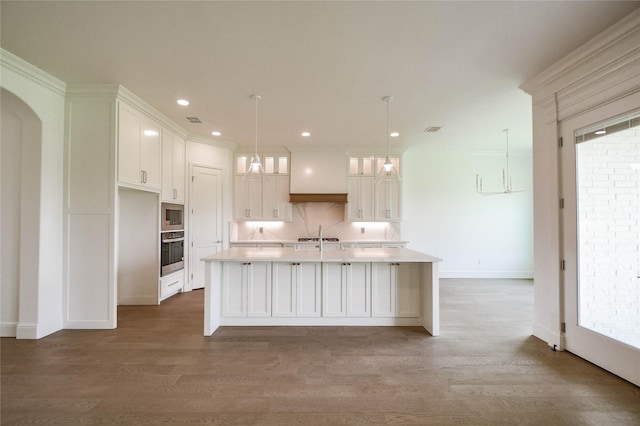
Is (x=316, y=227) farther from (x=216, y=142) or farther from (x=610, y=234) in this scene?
(x=610, y=234)

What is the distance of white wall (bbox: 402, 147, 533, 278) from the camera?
6.28m

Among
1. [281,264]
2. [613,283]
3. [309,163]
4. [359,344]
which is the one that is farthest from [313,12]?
[309,163]

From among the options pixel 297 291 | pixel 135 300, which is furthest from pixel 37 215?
pixel 297 291

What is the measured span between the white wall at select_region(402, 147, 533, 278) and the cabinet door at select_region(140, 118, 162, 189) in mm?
4769

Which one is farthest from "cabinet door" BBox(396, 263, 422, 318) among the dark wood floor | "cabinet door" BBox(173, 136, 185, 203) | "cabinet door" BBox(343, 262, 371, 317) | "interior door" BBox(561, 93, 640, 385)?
"cabinet door" BBox(173, 136, 185, 203)

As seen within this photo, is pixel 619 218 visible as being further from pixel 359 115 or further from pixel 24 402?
pixel 24 402

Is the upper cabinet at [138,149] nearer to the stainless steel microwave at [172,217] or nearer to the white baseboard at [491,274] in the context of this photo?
the stainless steel microwave at [172,217]

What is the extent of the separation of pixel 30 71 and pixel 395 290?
4.55 m

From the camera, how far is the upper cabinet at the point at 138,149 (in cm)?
342

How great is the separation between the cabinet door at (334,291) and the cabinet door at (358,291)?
0.20 feet

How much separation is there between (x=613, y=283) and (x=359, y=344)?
2317mm

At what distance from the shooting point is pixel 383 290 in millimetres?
3449

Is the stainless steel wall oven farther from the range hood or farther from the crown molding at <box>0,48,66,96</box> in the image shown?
the range hood

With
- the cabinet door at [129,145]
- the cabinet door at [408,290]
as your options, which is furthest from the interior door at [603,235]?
the cabinet door at [129,145]
